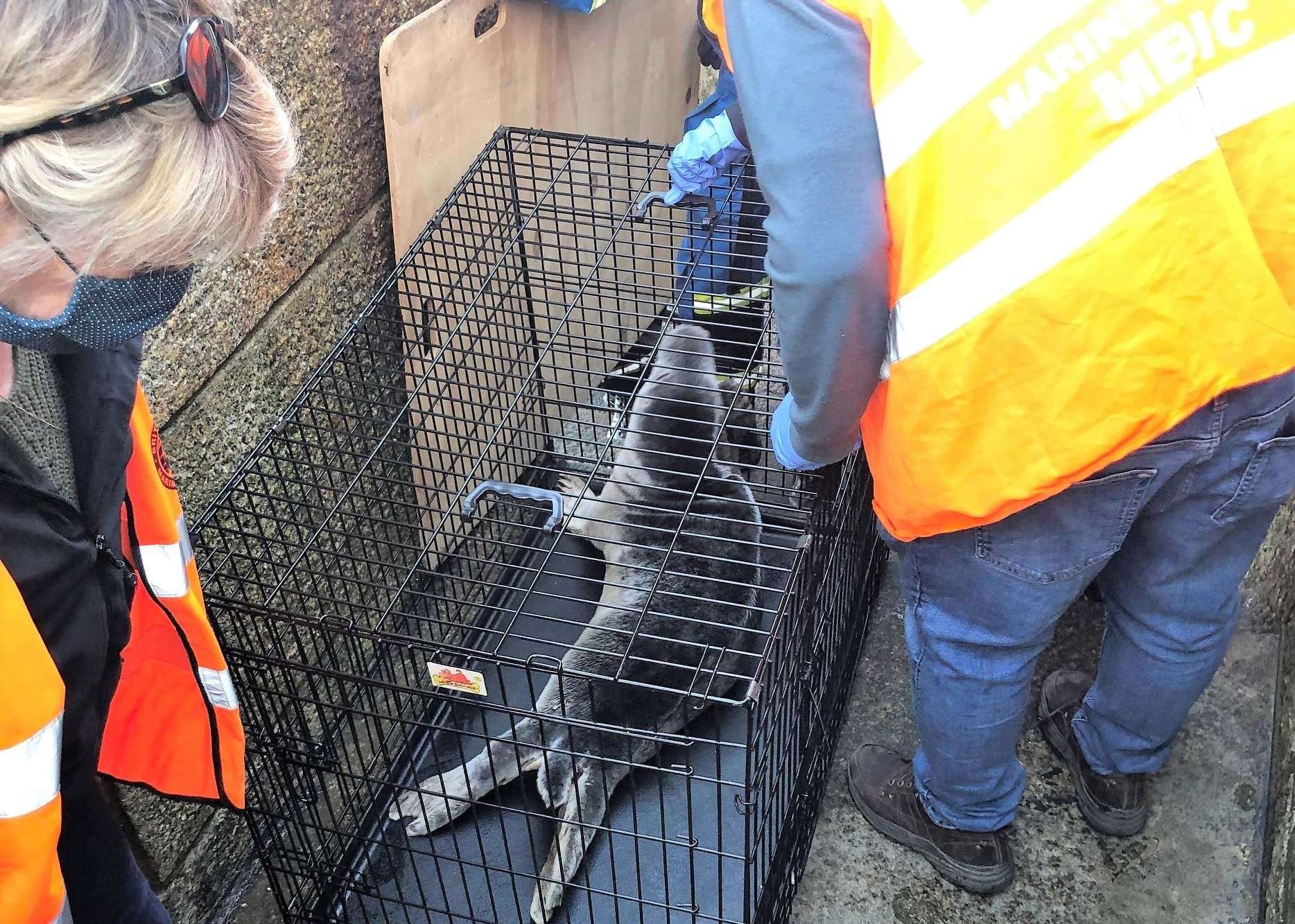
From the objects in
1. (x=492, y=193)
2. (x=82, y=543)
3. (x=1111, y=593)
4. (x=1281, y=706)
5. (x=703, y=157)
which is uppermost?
(x=82, y=543)

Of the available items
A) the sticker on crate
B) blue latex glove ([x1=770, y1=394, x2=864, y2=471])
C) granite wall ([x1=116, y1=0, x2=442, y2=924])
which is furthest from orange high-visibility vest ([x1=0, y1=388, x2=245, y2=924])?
blue latex glove ([x1=770, y1=394, x2=864, y2=471])

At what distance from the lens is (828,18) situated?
3.74 feet

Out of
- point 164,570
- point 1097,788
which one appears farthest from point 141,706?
point 1097,788

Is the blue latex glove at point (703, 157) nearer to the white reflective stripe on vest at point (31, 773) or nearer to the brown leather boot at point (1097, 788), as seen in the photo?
the brown leather boot at point (1097, 788)

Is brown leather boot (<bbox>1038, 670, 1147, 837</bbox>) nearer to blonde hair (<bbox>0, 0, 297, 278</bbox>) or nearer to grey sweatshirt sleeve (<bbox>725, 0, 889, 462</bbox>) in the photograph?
grey sweatshirt sleeve (<bbox>725, 0, 889, 462</bbox>)

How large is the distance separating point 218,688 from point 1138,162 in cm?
120

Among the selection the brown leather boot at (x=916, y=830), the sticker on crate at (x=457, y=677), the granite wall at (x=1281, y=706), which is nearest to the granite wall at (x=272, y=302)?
A: the sticker on crate at (x=457, y=677)

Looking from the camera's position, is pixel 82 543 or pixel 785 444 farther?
pixel 785 444

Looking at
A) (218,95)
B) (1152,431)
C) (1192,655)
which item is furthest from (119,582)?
(1192,655)

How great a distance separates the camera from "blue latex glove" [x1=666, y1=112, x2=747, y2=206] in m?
2.05

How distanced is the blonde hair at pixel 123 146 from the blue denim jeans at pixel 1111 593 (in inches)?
40.0

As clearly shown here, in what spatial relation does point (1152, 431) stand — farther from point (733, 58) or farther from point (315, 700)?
point (315, 700)

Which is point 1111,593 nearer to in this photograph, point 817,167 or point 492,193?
point 817,167

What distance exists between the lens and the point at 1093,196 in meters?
1.13
